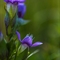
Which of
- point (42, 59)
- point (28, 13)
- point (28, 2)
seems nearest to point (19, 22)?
point (42, 59)

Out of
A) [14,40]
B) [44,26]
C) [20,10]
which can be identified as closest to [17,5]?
[20,10]

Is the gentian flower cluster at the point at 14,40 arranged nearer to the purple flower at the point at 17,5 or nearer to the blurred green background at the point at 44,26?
the purple flower at the point at 17,5

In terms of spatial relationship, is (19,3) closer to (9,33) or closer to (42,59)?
(9,33)

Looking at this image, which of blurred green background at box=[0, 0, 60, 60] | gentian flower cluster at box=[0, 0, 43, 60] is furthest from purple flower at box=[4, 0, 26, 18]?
blurred green background at box=[0, 0, 60, 60]

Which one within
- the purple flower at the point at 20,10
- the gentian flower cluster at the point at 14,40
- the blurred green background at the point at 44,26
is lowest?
the blurred green background at the point at 44,26

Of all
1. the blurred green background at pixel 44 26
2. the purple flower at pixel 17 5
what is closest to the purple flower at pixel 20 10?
the purple flower at pixel 17 5

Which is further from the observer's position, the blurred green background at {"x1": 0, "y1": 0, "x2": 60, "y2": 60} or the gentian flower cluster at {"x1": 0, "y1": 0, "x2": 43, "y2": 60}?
the blurred green background at {"x1": 0, "y1": 0, "x2": 60, "y2": 60}

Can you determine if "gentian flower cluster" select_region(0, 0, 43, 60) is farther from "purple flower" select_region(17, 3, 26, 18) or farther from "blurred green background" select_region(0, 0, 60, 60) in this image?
"blurred green background" select_region(0, 0, 60, 60)

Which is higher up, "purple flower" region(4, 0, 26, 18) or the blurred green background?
"purple flower" region(4, 0, 26, 18)

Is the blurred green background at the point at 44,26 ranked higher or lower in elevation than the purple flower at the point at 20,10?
lower
